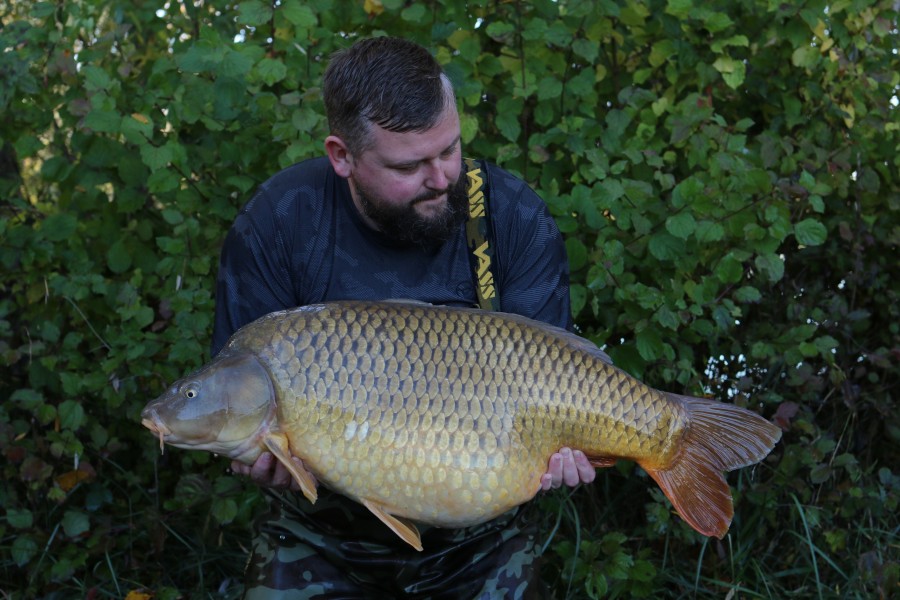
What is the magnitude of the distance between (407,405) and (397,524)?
0.18 meters

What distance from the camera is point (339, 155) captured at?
6.30 feet

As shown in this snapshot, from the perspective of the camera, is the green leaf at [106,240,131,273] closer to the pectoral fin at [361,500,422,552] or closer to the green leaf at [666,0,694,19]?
the pectoral fin at [361,500,422,552]

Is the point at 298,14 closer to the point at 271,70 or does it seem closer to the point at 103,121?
the point at 271,70

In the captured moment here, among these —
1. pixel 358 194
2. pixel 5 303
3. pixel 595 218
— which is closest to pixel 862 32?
pixel 595 218

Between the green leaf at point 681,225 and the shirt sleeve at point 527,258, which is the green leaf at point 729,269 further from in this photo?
the shirt sleeve at point 527,258

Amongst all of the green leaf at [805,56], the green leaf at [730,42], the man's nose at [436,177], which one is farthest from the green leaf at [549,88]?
the man's nose at [436,177]

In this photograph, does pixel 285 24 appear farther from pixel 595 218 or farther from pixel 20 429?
pixel 20 429

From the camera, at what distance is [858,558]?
2557 millimetres

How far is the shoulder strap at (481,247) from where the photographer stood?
6.31 feet

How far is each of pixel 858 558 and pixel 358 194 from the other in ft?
4.89

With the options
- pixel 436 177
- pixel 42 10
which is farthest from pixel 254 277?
pixel 42 10

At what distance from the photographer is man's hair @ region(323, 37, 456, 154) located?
1813 millimetres

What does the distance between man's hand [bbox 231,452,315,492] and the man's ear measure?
1.73 feet

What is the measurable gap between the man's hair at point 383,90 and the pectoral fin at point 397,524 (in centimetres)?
60
